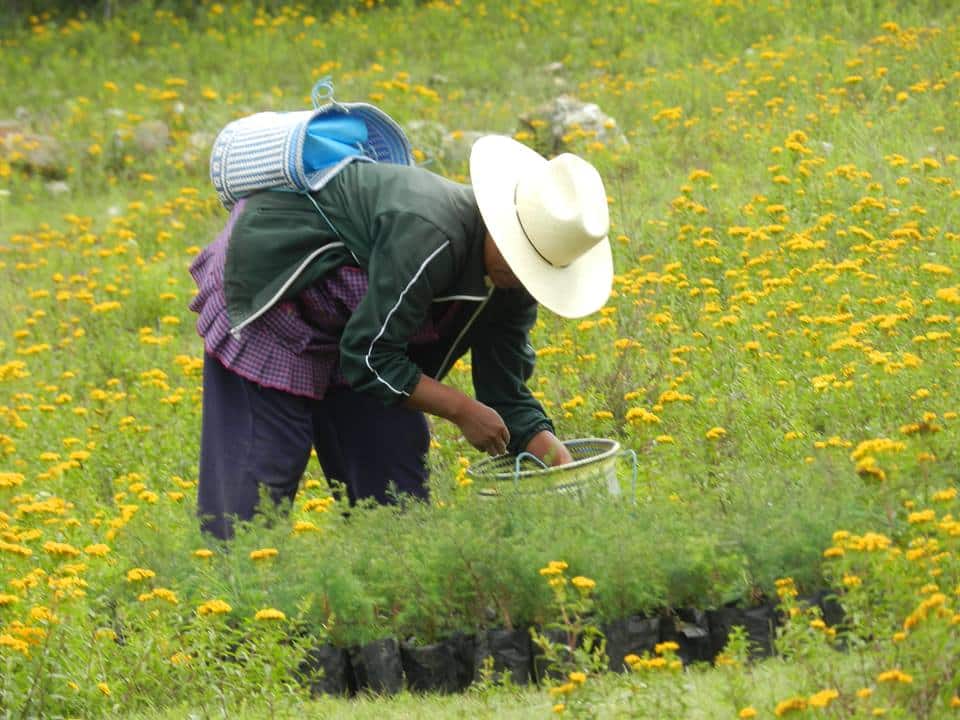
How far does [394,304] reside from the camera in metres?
3.94

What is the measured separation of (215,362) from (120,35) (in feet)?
34.2

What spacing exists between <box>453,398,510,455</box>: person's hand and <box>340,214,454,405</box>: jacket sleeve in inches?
6.6

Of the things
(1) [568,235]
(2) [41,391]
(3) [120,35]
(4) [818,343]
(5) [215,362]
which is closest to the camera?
(1) [568,235]

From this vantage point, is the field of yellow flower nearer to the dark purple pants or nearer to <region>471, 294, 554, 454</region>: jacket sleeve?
the dark purple pants

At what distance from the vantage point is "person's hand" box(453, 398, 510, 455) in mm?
4160

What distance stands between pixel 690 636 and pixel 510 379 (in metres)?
1.14

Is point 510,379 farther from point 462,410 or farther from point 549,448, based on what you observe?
point 462,410

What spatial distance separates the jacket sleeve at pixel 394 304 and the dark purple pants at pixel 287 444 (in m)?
0.34

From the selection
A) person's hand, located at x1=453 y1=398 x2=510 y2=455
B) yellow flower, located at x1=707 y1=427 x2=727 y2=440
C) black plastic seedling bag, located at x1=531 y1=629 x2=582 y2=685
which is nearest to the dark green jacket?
person's hand, located at x1=453 y1=398 x2=510 y2=455

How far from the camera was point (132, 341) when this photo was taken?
7.38 metres

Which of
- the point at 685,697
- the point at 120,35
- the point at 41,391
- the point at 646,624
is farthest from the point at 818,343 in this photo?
the point at 120,35

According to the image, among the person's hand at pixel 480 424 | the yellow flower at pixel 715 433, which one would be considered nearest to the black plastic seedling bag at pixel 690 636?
the person's hand at pixel 480 424

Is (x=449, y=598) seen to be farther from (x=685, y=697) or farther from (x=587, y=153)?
(x=587, y=153)

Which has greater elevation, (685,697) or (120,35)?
(120,35)
